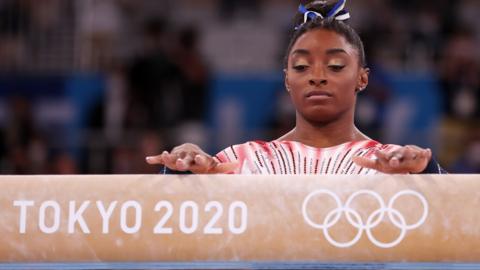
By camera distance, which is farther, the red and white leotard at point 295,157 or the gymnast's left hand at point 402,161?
the red and white leotard at point 295,157

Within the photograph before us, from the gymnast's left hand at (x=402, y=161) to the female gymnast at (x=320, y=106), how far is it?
37 centimetres

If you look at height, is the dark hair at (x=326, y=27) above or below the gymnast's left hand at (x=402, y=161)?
above

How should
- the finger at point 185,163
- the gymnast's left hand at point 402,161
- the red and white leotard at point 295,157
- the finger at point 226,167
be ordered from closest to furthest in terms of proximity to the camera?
the gymnast's left hand at point 402,161
the finger at point 185,163
the finger at point 226,167
the red and white leotard at point 295,157

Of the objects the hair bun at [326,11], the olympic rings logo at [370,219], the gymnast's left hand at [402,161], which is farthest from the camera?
the hair bun at [326,11]

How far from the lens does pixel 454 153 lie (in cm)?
741

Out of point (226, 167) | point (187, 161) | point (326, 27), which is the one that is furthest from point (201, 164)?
point (326, 27)

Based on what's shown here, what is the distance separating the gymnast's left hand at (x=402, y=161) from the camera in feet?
9.07

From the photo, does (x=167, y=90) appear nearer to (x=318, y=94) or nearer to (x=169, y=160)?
(x=318, y=94)

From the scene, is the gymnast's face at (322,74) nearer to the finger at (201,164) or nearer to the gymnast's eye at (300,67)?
the gymnast's eye at (300,67)

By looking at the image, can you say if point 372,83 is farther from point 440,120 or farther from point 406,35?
point 406,35

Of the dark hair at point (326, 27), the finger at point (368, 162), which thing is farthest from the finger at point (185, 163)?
the dark hair at point (326, 27)

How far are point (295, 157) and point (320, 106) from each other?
0.22 m

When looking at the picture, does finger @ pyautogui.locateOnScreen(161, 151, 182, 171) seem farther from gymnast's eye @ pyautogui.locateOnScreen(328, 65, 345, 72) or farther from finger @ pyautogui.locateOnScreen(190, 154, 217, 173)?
gymnast's eye @ pyautogui.locateOnScreen(328, 65, 345, 72)

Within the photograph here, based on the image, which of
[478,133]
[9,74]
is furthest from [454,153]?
[9,74]
